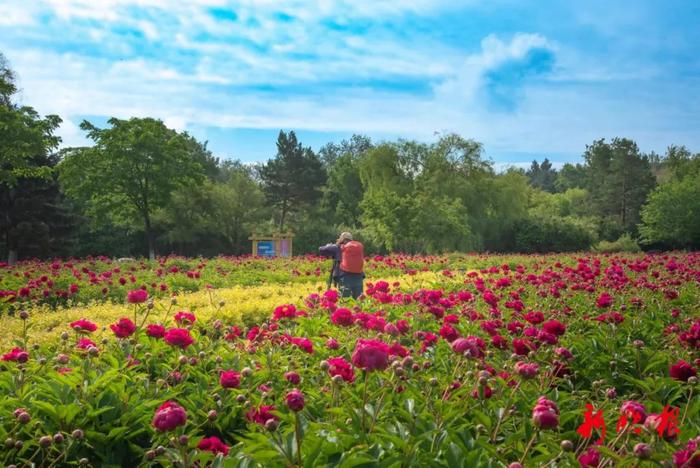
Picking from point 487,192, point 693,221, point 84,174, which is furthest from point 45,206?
point 693,221

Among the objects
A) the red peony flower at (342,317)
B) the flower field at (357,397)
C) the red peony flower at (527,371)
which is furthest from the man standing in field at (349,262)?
the red peony flower at (527,371)

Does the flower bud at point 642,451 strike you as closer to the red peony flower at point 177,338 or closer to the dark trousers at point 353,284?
the red peony flower at point 177,338

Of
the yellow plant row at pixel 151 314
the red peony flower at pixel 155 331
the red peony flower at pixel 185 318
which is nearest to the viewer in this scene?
the red peony flower at pixel 155 331

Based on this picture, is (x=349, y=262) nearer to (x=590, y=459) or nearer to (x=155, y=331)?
(x=155, y=331)

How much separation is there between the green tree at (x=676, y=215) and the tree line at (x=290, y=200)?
75 mm

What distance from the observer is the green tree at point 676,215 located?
36.7 meters

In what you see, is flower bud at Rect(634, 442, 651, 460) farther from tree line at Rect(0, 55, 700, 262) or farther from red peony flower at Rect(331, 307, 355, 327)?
tree line at Rect(0, 55, 700, 262)

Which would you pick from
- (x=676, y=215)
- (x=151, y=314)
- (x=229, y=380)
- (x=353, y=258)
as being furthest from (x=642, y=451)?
(x=676, y=215)

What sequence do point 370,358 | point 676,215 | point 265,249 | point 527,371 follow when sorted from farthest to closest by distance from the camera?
point 676,215, point 265,249, point 527,371, point 370,358

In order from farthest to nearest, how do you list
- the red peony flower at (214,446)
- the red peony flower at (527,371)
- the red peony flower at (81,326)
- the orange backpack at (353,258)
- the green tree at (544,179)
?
the green tree at (544,179) → the orange backpack at (353,258) → the red peony flower at (81,326) → the red peony flower at (527,371) → the red peony flower at (214,446)

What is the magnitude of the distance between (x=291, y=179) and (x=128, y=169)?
69.9 feet

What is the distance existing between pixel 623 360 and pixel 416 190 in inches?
1199

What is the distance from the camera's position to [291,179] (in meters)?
47.4

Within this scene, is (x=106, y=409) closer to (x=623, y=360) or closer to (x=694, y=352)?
(x=623, y=360)
